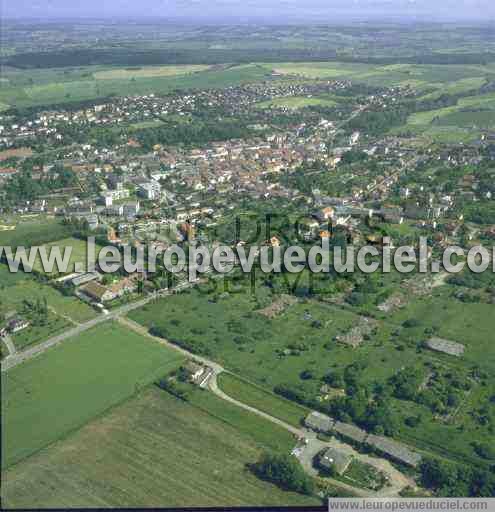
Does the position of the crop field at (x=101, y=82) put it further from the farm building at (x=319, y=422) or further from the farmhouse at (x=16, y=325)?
the farm building at (x=319, y=422)

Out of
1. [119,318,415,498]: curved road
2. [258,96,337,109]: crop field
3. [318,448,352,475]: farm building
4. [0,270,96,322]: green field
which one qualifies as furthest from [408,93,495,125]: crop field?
[318,448,352,475]: farm building

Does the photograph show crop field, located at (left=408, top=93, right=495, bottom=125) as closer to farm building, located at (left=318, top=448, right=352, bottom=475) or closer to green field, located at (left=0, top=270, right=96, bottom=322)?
green field, located at (left=0, top=270, right=96, bottom=322)

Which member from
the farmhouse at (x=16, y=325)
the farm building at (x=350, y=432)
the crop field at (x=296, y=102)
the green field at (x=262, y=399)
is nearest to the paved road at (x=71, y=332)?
the farmhouse at (x=16, y=325)

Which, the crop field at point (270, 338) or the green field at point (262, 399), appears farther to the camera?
the crop field at point (270, 338)

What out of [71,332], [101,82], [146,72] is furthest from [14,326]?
[146,72]

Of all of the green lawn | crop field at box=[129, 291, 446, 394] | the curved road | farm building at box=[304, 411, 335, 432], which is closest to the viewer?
the curved road

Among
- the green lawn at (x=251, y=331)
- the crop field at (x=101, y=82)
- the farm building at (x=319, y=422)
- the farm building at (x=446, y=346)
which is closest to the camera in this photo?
the farm building at (x=319, y=422)
